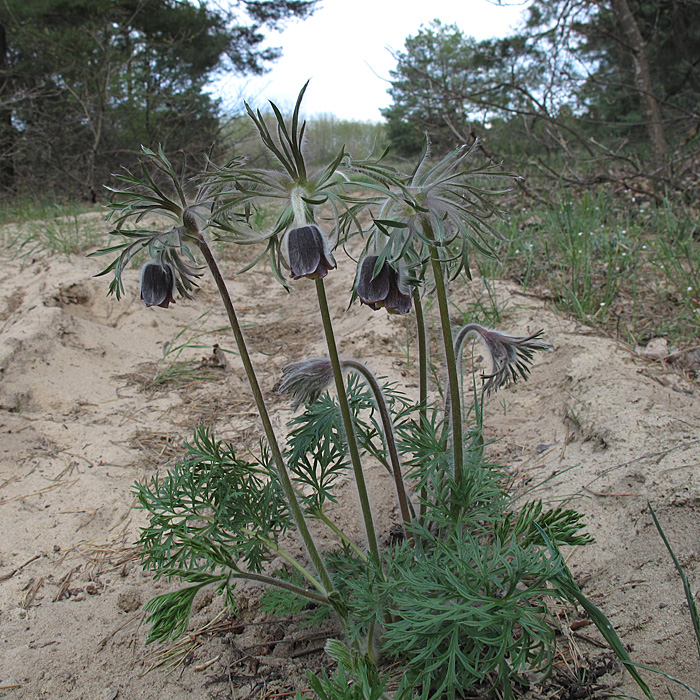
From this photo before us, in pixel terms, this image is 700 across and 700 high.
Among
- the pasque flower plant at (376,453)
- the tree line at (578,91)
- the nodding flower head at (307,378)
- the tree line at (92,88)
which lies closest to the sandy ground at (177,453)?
the pasque flower plant at (376,453)

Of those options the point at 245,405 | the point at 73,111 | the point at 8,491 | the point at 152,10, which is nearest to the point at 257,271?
the point at 245,405

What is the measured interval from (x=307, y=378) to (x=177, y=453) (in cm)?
131

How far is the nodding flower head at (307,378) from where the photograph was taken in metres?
1.53

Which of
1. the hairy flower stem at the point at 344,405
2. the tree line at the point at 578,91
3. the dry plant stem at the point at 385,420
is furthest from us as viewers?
the tree line at the point at 578,91

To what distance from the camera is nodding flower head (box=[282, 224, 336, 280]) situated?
1.14 metres

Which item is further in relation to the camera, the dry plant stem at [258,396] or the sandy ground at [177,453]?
the sandy ground at [177,453]

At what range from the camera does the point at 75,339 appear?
11.5 feet

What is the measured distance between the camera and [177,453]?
2586 millimetres

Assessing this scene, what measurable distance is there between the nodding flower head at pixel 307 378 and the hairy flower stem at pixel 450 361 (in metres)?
0.36

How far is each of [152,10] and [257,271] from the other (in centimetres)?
919

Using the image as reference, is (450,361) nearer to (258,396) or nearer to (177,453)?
(258,396)

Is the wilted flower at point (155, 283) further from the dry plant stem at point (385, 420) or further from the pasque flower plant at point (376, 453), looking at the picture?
the dry plant stem at point (385, 420)

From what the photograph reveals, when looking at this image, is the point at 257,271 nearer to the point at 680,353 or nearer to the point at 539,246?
the point at 539,246

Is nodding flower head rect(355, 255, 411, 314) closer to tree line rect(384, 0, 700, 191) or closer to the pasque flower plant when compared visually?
the pasque flower plant
